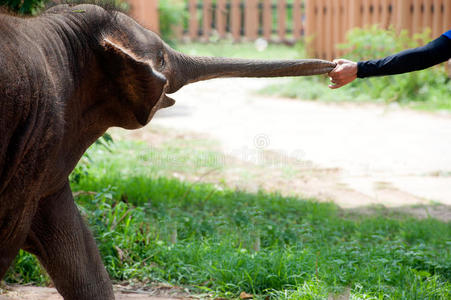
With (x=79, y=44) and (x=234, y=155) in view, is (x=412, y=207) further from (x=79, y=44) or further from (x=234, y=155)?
(x=79, y=44)

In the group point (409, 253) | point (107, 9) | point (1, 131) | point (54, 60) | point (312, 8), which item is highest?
point (312, 8)

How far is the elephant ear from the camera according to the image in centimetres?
280

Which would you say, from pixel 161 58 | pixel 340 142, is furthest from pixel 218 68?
pixel 340 142

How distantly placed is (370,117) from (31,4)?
6.96 m

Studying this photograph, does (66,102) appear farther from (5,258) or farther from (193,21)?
(193,21)

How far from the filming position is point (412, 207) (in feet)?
20.4

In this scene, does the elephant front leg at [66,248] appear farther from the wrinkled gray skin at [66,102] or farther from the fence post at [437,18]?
the fence post at [437,18]

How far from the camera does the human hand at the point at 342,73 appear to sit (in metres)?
3.98

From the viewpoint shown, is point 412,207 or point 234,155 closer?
point 412,207

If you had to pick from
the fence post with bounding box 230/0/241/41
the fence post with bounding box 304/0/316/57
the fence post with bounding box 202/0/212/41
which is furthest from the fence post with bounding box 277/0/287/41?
the fence post with bounding box 304/0/316/57

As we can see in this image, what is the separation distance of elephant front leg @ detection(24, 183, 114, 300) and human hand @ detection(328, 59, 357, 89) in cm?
178

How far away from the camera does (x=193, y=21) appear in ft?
72.5

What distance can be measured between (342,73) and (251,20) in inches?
723

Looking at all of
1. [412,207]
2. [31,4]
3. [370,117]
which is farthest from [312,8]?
[31,4]
